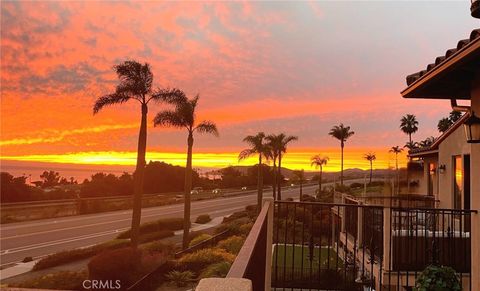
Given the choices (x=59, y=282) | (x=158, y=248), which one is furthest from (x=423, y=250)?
(x=158, y=248)

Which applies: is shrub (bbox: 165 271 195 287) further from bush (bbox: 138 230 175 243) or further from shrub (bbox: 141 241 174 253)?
bush (bbox: 138 230 175 243)

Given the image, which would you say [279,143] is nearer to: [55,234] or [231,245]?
[231,245]

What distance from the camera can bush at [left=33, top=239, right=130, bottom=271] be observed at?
1875 centimetres

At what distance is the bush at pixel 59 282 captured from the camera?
1459 centimetres

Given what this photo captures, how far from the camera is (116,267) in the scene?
50.2 ft

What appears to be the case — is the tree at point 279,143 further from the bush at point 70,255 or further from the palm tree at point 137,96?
the palm tree at point 137,96

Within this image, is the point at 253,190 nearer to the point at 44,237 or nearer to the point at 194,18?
the point at 44,237

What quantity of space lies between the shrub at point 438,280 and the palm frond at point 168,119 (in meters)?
19.5

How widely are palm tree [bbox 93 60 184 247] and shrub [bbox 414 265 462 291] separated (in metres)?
16.4

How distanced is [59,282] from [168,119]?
1072 centimetres

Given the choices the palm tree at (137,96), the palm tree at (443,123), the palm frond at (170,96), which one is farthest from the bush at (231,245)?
the palm tree at (443,123)

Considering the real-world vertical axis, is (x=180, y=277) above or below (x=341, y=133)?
below

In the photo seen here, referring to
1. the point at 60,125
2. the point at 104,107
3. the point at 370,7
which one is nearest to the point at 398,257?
the point at 370,7

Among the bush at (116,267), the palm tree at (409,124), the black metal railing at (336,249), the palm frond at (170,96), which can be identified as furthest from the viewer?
the palm tree at (409,124)
